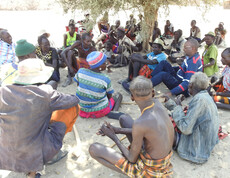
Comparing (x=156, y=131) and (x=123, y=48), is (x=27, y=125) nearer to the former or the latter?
(x=156, y=131)

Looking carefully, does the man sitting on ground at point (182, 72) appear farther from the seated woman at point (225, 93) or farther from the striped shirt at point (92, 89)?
the striped shirt at point (92, 89)

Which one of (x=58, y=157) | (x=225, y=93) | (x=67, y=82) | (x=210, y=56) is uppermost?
(x=210, y=56)

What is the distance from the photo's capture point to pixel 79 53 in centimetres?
544

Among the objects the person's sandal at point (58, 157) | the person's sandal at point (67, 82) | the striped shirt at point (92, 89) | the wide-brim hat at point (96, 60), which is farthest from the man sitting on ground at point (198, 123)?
the person's sandal at point (67, 82)

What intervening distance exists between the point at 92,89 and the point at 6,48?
2.78m

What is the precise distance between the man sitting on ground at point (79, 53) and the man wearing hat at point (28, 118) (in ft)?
9.01

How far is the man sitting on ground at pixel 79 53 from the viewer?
5.05 metres

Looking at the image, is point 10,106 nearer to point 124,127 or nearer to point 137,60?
point 124,127

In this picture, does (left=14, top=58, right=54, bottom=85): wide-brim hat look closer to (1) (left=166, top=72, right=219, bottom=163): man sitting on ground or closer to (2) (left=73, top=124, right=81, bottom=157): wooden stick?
(2) (left=73, top=124, right=81, bottom=157): wooden stick

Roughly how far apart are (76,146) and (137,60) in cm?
270

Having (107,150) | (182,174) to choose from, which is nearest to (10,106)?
(107,150)

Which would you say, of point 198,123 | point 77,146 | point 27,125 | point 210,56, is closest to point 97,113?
point 77,146

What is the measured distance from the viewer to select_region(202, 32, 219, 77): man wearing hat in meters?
5.22

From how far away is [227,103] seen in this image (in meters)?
4.18
